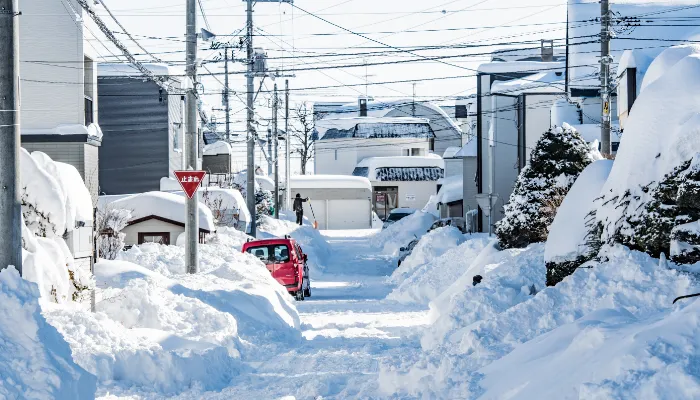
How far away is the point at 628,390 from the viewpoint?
24.0 feet

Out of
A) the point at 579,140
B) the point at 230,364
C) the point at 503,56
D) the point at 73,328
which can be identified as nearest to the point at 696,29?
the point at 579,140

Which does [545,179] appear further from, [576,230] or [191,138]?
[576,230]

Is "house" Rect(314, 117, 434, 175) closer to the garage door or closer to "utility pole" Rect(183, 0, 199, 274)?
the garage door

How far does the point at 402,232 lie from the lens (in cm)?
5728

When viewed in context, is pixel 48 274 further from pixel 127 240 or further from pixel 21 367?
pixel 127 240

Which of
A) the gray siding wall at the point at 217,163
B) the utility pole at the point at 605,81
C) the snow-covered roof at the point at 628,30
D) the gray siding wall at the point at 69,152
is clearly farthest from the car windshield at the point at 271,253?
the gray siding wall at the point at 217,163

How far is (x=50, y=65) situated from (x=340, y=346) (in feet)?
47.3

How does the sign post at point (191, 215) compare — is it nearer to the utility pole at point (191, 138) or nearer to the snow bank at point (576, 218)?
the utility pole at point (191, 138)

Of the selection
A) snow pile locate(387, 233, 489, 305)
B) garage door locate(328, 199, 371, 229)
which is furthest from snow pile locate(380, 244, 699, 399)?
garage door locate(328, 199, 371, 229)

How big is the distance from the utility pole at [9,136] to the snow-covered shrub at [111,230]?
13874 millimetres

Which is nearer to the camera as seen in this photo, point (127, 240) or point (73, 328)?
point (73, 328)

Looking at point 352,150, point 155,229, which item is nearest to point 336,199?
point 352,150

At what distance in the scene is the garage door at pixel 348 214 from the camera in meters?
80.4

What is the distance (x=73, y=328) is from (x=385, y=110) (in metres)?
90.3
